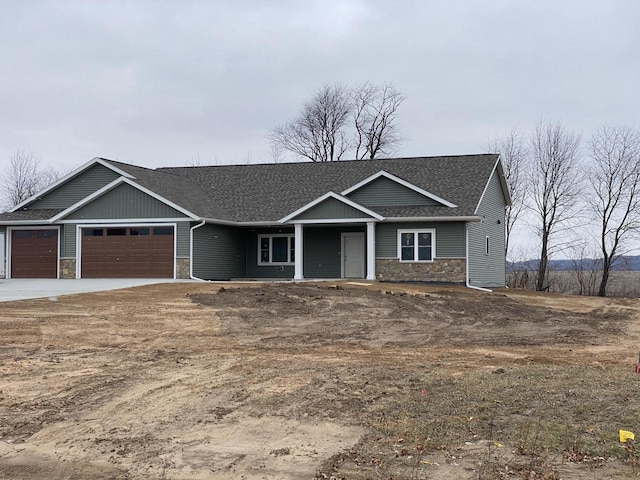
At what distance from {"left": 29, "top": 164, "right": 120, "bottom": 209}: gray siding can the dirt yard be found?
1423 centimetres

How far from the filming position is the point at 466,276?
26672 mm

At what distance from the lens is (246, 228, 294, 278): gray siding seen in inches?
1198

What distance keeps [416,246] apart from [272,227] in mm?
6559

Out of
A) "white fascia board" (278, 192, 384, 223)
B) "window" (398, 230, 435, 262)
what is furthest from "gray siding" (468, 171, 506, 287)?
"white fascia board" (278, 192, 384, 223)

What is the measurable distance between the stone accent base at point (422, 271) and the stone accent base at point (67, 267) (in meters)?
11.9

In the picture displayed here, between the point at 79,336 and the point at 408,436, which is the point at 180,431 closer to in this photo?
the point at 408,436

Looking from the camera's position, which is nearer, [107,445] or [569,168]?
[107,445]

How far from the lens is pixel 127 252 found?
92.1ft

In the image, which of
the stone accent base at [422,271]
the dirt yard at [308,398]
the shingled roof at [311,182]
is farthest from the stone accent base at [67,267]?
the dirt yard at [308,398]

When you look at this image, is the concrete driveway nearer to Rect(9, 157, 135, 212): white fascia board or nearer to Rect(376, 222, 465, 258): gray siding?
Rect(9, 157, 135, 212): white fascia board

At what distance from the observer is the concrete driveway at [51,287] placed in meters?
20.4

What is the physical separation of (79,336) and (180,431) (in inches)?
274

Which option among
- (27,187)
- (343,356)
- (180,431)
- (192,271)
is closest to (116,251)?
(192,271)

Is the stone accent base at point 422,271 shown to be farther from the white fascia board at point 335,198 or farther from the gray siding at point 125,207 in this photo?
the gray siding at point 125,207
